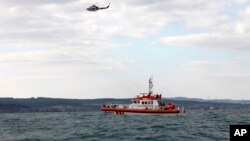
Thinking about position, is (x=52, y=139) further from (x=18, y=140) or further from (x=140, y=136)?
(x=140, y=136)

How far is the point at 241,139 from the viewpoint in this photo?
21.8 m

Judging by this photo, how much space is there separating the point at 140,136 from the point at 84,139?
5.73m

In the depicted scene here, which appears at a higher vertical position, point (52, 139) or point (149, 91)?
point (149, 91)

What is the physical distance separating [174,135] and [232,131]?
71.7 feet

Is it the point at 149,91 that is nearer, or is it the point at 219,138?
the point at 219,138

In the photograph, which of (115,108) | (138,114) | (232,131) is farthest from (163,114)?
(232,131)

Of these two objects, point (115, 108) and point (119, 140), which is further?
point (115, 108)

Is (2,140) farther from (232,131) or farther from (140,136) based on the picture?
(232,131)

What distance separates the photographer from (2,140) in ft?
142

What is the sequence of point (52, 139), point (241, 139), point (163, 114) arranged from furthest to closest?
point (163, 114) → point (52, 139) → point (241, 139)

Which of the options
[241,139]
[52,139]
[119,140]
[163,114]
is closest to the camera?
[241,139]

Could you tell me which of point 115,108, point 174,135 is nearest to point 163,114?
point 115,108

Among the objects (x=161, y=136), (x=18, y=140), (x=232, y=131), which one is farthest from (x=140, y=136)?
(x=232, y=131)

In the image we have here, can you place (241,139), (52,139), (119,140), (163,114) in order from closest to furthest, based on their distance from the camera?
1. (241,139)
2. (119,140)
3. (52,139)
4. (163,114)
